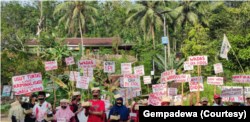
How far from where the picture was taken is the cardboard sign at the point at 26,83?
26.1 feet

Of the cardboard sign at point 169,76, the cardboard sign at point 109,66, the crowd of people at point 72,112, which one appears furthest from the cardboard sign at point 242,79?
the cardboard sign at point 109,66

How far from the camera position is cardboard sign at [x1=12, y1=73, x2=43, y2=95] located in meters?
7.95

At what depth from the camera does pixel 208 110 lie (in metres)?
3.87

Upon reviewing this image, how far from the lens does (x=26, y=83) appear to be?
8102 millimetres

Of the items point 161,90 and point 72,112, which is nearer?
point 72,112

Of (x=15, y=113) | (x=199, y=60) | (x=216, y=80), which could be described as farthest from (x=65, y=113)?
(x=216, y=80)

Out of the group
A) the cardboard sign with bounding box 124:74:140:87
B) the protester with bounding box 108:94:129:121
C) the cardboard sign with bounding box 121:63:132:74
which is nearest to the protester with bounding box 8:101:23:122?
the protester with bounding box 108:94:129:121

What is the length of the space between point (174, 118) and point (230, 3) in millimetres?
54528

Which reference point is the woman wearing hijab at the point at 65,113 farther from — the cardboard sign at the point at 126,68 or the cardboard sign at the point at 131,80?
the cardboard sign at the point at 126,68

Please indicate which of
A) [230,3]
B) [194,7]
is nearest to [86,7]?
[194,7]

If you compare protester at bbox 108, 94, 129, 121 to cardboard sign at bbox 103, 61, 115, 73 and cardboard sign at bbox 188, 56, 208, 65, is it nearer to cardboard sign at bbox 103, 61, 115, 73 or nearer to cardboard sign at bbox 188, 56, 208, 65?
cardboard sign at bbox 103, 61, 115, 73

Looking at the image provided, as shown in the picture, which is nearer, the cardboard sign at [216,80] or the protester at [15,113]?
the protester at [15,113]

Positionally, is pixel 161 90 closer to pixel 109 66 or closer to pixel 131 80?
pixel 131 80

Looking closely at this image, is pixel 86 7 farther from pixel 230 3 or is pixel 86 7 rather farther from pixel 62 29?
pixel 230 3
